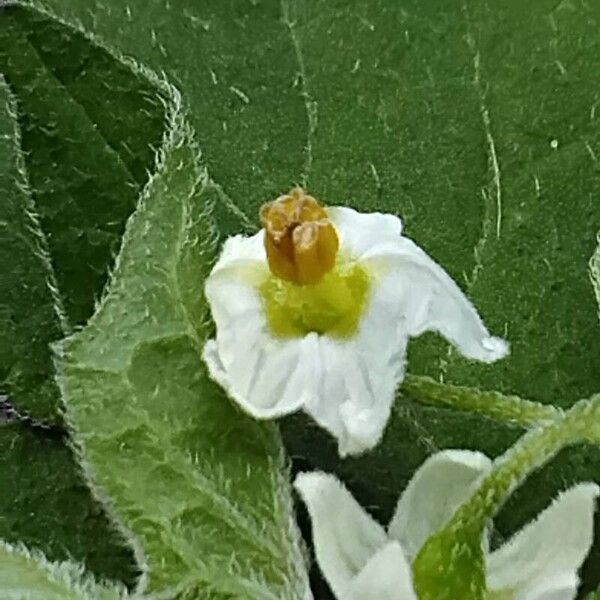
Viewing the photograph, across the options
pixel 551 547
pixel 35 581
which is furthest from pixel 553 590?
pixel 35 581

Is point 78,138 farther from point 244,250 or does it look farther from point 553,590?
point 553,590

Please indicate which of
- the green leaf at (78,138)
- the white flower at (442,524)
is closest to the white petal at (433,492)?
the white flower at (442,524)

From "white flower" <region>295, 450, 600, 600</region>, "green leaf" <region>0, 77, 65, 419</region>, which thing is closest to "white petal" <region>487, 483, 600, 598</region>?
"white flower" <region>295, 450, 600, 600</region>

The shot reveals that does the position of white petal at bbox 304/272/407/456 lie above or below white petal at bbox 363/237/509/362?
below

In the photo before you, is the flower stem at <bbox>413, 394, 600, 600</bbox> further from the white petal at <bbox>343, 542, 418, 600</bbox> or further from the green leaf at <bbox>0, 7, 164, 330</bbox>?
the green leaf at <bbox>0, 7, 164, 330</bbox>

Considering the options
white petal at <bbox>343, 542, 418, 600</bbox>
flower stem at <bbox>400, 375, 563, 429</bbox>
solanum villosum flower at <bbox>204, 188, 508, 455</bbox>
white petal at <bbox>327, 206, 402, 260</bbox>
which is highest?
white petal at <bbox>327, 206, 402, 260</bbox>

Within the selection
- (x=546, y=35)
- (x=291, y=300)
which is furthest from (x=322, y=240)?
(x=546, y=35)

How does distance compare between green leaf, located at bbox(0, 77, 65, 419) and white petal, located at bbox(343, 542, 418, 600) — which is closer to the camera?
white petal, located at bbox(343, 542, 418, 600)
